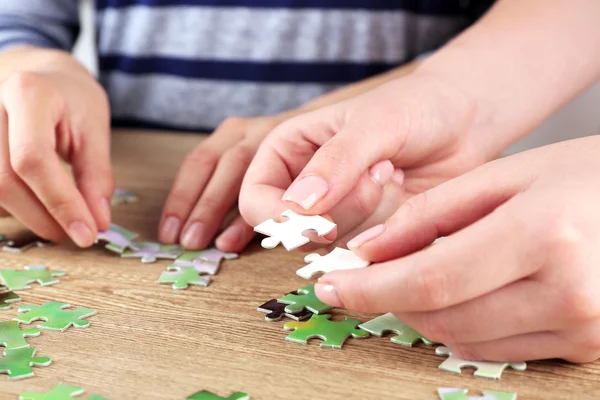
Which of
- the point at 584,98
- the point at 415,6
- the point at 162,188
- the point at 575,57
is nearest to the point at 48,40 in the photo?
the point at 162,188

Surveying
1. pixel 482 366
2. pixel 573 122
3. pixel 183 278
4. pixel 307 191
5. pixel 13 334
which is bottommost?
pixel 13 334

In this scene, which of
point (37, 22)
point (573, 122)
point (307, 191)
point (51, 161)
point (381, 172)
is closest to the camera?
point (307, 191)

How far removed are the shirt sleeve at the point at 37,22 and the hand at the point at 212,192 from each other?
0.74 m

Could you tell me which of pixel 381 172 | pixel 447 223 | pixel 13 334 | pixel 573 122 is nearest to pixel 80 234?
pixel 13 334

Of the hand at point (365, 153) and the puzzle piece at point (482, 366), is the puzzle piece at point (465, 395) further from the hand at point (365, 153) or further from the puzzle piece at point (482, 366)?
the hand at point (365, 153)

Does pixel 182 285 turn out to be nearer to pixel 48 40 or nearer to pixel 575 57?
pixel 575 57

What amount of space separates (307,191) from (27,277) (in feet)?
1.68

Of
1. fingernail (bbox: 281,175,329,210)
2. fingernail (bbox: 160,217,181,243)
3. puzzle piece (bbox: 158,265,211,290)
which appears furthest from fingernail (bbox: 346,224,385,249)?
fingernail (bbox: 160,217,181,243)

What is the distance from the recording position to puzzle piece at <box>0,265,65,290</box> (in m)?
1.08

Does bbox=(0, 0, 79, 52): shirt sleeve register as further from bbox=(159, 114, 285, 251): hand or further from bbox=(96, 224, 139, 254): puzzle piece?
bbox=(96, 224, 139, 254): puzzle piece

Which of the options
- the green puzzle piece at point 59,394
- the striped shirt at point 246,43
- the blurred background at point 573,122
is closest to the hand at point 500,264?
the green puzzle piece at point 59,394

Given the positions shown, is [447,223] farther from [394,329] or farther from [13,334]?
[13,334]

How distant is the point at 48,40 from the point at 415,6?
112 centimetres

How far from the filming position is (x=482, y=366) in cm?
80
